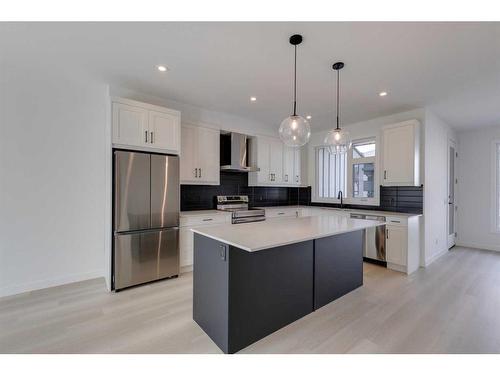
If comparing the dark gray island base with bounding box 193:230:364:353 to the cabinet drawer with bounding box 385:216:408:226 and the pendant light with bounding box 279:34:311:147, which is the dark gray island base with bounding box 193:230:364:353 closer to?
the pendant light with bounding box 279:34:311:147

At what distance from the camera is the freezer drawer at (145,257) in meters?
2.88

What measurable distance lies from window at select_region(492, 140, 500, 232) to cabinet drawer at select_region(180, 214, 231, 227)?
18.6 ft

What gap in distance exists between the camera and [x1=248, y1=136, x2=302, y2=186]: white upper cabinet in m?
4.73

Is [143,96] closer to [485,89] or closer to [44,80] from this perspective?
[44,80]

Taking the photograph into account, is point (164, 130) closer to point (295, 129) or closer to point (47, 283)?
point (295, 129)

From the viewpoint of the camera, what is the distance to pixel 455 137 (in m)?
5.15

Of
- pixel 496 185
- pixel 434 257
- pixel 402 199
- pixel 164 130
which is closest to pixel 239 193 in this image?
pixel 164 130

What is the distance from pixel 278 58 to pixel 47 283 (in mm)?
3925

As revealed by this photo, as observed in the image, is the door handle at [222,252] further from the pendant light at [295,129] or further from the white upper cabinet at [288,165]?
the white upper cabinet at [288,165]

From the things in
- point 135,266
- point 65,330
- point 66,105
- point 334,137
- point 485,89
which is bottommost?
point 65,330

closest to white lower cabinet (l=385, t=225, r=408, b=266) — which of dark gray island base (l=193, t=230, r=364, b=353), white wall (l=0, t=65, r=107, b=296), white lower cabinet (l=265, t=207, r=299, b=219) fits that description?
dark gray island base (l=193, t=230, r=364, b=353)

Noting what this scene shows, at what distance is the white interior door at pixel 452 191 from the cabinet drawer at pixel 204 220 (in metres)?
4.74
